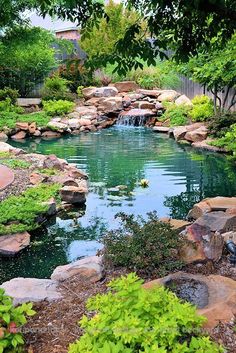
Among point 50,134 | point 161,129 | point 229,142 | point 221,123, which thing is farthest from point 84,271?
point 161,129

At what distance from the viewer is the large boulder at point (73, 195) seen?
722 centimetres

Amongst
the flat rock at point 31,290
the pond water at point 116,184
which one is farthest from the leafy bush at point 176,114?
the flat rock at point 31,290

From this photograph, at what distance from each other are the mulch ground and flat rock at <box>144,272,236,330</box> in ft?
0.23

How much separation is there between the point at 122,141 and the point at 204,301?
36.4 feet

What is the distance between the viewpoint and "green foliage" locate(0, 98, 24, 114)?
55.5 feet

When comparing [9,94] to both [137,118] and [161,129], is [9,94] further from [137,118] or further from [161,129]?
[161,129]

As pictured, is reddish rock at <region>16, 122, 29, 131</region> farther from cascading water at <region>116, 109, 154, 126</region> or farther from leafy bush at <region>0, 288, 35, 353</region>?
leafy bush at <region>0, 288, 35, 353</region>

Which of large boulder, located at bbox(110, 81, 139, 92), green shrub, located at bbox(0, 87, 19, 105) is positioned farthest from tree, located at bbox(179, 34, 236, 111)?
large boulder, located at bbox(110, 81, 139, 92)

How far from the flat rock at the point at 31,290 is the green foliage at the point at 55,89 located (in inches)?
601

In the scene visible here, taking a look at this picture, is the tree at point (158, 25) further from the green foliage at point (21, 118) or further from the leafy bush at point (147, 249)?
the green foliage at point (21, 118)

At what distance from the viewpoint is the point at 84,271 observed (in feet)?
12.8

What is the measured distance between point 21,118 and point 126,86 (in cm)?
692

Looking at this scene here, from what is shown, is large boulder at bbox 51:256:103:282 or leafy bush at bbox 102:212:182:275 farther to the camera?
large boulder at bbox 51:256:103:282

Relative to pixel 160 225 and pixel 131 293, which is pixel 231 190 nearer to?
pixel 160 225
